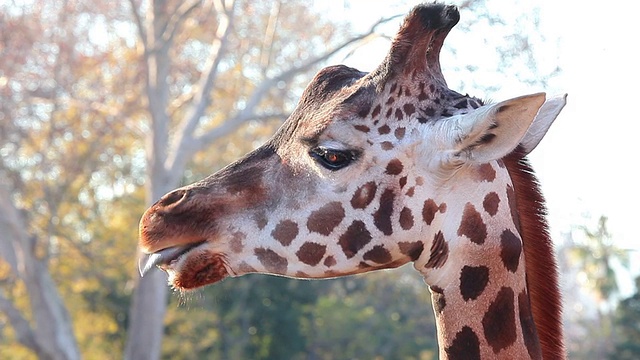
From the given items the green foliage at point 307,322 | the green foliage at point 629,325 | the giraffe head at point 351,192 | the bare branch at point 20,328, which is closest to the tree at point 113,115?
the bare branch at point 20,328

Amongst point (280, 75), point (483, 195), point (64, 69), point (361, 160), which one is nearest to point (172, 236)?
point (361, 160)

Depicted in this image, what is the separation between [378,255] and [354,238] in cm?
9

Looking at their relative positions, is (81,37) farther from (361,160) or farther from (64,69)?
(361,160)

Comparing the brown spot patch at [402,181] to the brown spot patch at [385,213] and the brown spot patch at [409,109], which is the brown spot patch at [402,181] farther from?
the brown spot patch at [409,109]

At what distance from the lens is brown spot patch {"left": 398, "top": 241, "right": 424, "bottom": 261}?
294 cm

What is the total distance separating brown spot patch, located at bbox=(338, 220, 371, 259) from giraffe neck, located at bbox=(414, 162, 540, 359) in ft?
0.64

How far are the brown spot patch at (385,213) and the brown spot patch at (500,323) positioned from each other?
0.38 m

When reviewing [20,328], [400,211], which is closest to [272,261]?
[400,211]

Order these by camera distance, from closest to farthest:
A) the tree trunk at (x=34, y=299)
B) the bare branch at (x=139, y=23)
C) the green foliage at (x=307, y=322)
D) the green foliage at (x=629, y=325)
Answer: the bare branch at (x=139, y=23), the tree trunk at (x=34, y=299), the green foliage at (x=307, y=322), the green foliage at (x=629, y=325)

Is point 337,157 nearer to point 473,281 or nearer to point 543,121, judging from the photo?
point 473,281

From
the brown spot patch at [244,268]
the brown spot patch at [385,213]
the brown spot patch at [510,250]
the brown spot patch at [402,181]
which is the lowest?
the brown spot patch at [510,250]

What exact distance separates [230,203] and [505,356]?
967 mm

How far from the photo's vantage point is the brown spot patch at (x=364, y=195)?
2.98 meters

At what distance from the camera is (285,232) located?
3.05 metres
